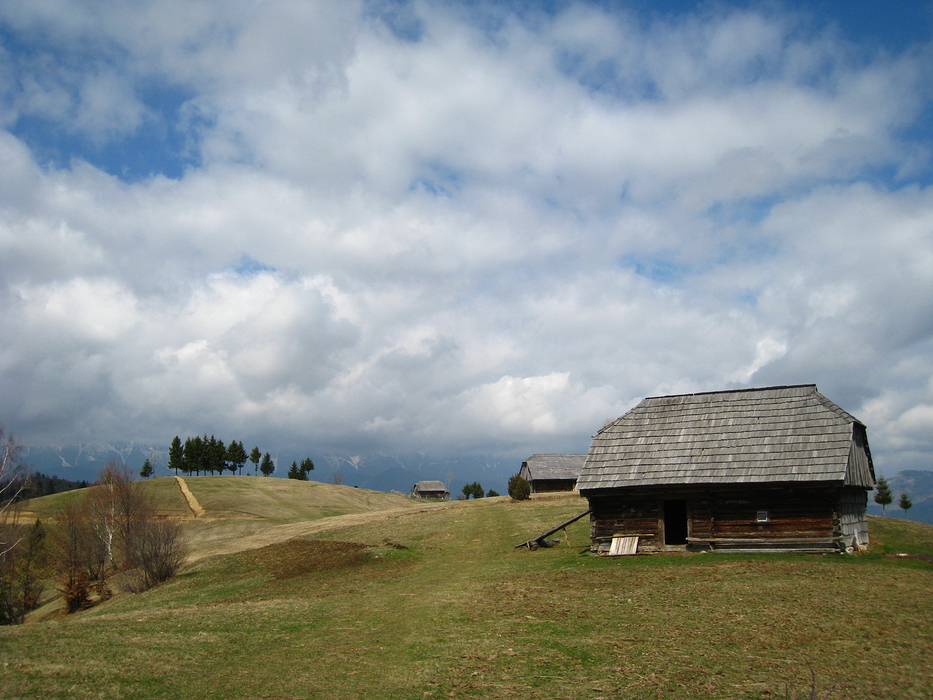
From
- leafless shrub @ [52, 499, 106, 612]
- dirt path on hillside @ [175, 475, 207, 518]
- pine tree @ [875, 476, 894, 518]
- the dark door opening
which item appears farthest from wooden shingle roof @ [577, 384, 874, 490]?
dirt path on hillside @ [175, 475, 207, 518]

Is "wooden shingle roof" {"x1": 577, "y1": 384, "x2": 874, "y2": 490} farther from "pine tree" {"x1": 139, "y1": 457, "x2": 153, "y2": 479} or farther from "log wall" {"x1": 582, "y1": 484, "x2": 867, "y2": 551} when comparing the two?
"pine tree" {"x1": 139, "y1": 457, "x2": 153, "y2": 479}

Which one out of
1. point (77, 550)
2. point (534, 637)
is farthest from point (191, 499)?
point (534, 637)

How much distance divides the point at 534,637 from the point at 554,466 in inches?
2491

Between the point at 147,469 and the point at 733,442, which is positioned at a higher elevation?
the point at 733,442

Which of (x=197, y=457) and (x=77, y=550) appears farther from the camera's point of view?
(x=197, y=457)

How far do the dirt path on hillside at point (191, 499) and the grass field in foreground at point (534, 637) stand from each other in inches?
1835

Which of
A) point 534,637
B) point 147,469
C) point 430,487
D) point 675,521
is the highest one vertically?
point 147,469

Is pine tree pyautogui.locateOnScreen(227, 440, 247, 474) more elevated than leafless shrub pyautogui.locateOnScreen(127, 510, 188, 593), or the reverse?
pine tree pyautogui.locateOnScreen(227, 440, 247, 474)

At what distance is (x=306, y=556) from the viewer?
3256 cm

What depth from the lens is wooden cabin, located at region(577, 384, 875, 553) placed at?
2442 cm

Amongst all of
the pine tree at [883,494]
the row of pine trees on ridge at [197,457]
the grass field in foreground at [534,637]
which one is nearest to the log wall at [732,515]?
the grass field in foreground at [534,637]

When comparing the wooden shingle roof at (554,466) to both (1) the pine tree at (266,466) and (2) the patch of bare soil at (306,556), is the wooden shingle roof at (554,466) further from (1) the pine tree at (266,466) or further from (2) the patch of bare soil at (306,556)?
(1) the pine tree at (266,466)

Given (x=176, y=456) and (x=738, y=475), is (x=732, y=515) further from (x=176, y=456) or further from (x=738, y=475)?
(x=176, y=456)

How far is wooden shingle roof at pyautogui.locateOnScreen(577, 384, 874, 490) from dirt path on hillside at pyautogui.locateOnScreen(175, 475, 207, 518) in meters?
54.2
